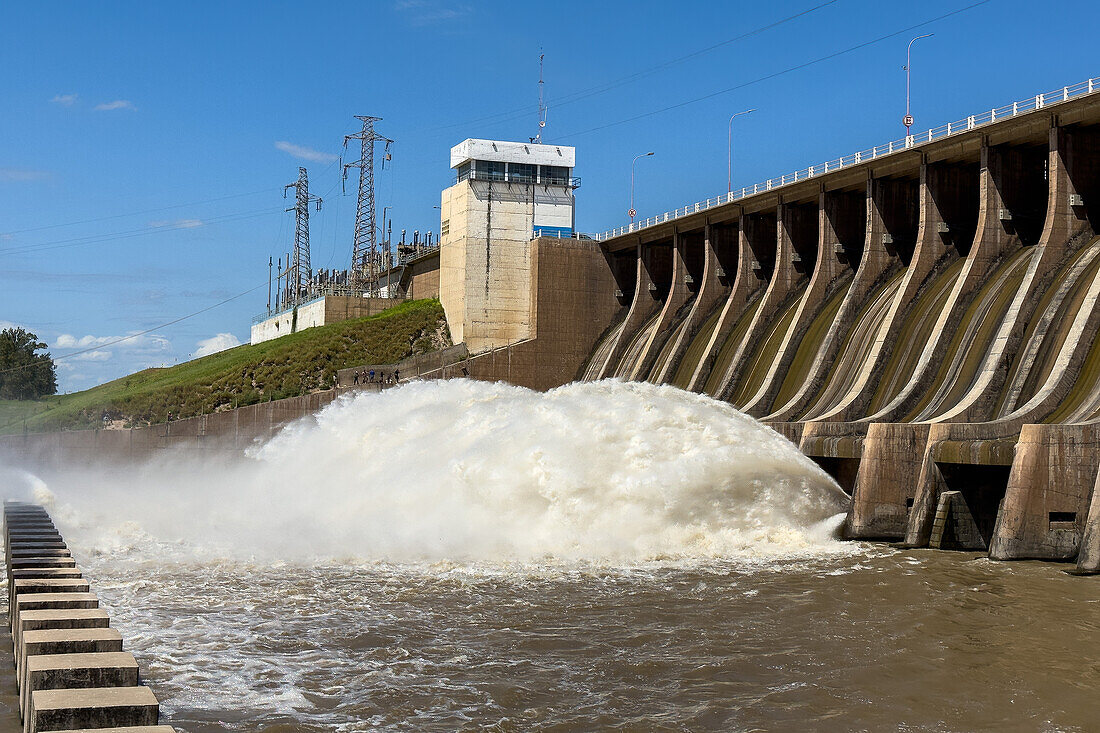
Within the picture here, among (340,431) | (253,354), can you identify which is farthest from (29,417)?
(340,431)

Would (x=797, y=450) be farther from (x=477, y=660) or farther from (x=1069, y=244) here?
(x=477, y=660)

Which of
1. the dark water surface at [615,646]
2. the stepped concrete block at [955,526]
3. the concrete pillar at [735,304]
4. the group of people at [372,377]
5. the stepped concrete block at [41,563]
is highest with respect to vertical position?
the concrete pillar at [735,304]

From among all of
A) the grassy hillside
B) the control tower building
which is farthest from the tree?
the control tower building

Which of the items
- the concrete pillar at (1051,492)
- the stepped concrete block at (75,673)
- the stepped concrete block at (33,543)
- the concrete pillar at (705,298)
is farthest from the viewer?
the concrete pillar at (705,298)

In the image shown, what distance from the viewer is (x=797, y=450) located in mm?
22750

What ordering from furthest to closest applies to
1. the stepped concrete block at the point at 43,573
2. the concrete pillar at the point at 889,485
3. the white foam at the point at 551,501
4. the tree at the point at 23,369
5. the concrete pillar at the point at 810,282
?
1. the tree at the point at 23,369
2. the concrete pillar at the point at 810,282
3. the concrete pillar at the point at 889,485
4. the white foam at the point at 551,501
5. the stepped concrete block at the point at 43,573

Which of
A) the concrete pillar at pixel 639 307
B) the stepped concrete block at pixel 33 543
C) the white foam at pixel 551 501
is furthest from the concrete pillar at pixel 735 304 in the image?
the stepped concrete block at pixel 33 543

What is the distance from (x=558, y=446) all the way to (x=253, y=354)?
34.5 m

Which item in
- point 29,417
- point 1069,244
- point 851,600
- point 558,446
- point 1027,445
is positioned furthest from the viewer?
point 29,417

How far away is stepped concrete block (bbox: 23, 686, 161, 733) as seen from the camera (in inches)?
258

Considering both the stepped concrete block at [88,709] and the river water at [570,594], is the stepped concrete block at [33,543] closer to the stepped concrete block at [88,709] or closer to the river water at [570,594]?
the river water at [570,594]

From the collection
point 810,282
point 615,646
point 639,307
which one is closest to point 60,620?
point 615,646

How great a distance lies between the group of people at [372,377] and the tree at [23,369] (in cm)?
4628

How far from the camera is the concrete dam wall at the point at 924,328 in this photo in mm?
19406
